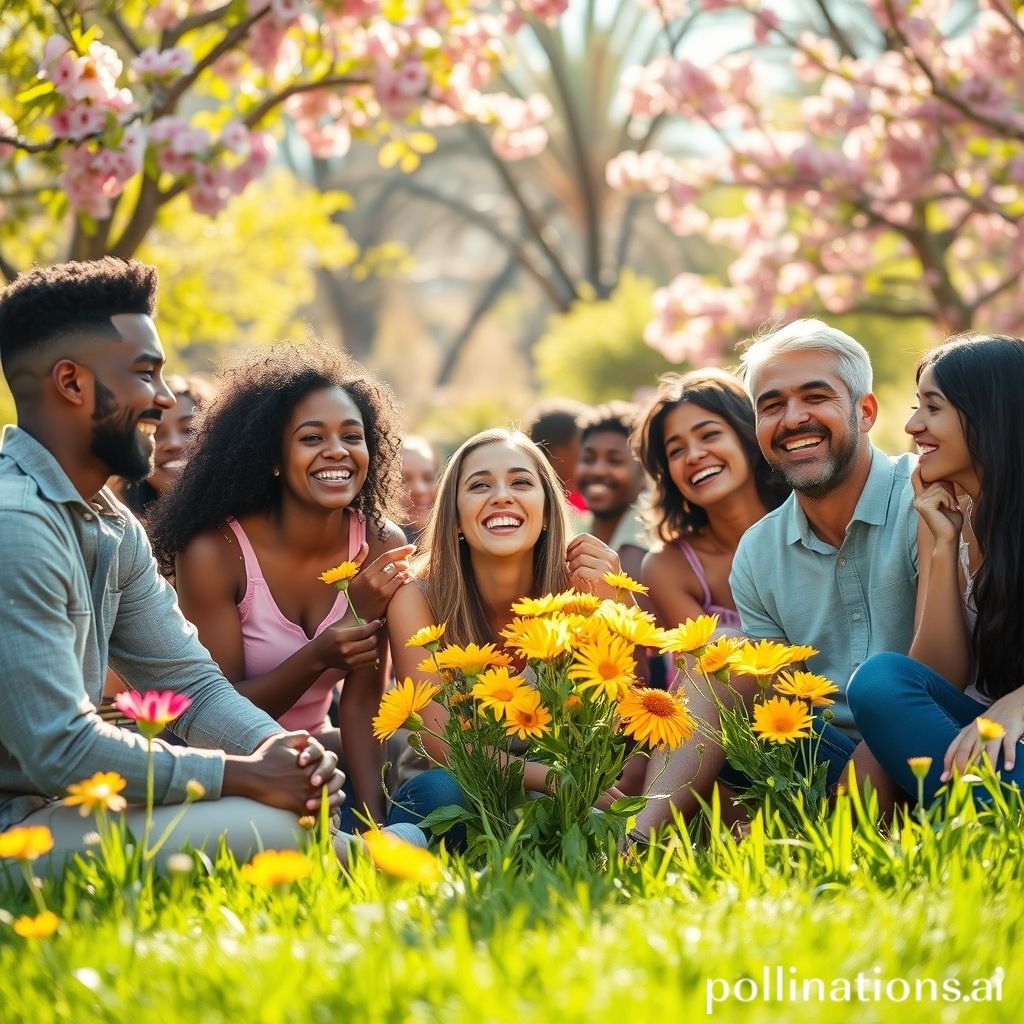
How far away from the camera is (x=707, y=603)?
5102 millimetres

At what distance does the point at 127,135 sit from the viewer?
560cm

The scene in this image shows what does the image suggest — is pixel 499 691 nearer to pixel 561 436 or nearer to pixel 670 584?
pixel 670 584

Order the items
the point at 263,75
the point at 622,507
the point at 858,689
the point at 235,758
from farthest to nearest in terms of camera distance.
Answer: the point at 263,75
the point at 622,507
the point at 858,689
the point at 235,758

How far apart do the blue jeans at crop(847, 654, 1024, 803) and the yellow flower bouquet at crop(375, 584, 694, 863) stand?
636 mm

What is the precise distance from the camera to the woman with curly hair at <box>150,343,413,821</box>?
4.41 m

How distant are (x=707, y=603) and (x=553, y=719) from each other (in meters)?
2.14

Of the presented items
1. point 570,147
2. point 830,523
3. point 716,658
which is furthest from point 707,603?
point 570,147

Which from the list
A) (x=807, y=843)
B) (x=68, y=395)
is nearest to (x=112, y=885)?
(x=68, y=395)

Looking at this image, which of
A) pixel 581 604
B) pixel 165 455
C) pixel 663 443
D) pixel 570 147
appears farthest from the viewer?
pixel 570 147

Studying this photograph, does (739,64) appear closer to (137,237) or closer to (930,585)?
(137,237)

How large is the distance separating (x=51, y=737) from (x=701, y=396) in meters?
2.95

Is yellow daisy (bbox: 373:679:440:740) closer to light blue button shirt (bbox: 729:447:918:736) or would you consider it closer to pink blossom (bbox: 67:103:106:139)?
light blue button shirt (bbox: 729:447:918:736)

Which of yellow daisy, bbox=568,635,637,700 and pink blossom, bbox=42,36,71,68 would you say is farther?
pink blossom, bbox=42,36,71,68

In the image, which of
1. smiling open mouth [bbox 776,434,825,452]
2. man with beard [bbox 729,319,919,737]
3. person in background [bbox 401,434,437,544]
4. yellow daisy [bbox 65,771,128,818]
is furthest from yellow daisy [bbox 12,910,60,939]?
person in background [bbox 401,434,437,544]
